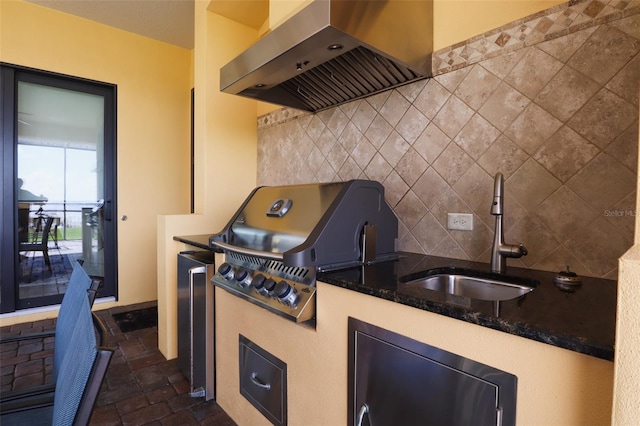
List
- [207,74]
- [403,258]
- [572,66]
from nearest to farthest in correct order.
Answer: [572,66], [403,258], [207,74]

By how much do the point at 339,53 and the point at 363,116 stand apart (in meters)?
0.63

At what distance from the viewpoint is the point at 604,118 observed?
1.21 m

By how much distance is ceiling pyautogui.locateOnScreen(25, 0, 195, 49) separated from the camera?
3123 mm

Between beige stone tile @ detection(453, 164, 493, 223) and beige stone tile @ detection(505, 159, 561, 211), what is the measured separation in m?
0.09

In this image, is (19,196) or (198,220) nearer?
(198,220)

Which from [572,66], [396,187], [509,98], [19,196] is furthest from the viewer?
[19,196]

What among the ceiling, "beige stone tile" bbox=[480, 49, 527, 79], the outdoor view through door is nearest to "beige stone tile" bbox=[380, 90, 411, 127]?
"beige stone tile" bbox=[480, 49, 527, 79]

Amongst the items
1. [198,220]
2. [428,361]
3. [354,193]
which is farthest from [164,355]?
[428,361]

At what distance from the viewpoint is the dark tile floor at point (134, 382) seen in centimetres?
187

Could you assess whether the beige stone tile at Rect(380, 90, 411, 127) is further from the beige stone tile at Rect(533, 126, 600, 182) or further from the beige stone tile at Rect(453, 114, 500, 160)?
the beige stone tile at Rect(533, 126, 600, 182)

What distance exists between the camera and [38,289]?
11.0 feet

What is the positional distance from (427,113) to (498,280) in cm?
87

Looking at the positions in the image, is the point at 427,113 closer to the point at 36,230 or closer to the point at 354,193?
the point at 354,193

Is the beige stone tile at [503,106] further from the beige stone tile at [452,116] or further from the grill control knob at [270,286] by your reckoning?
the grill control knob at [270,286]
